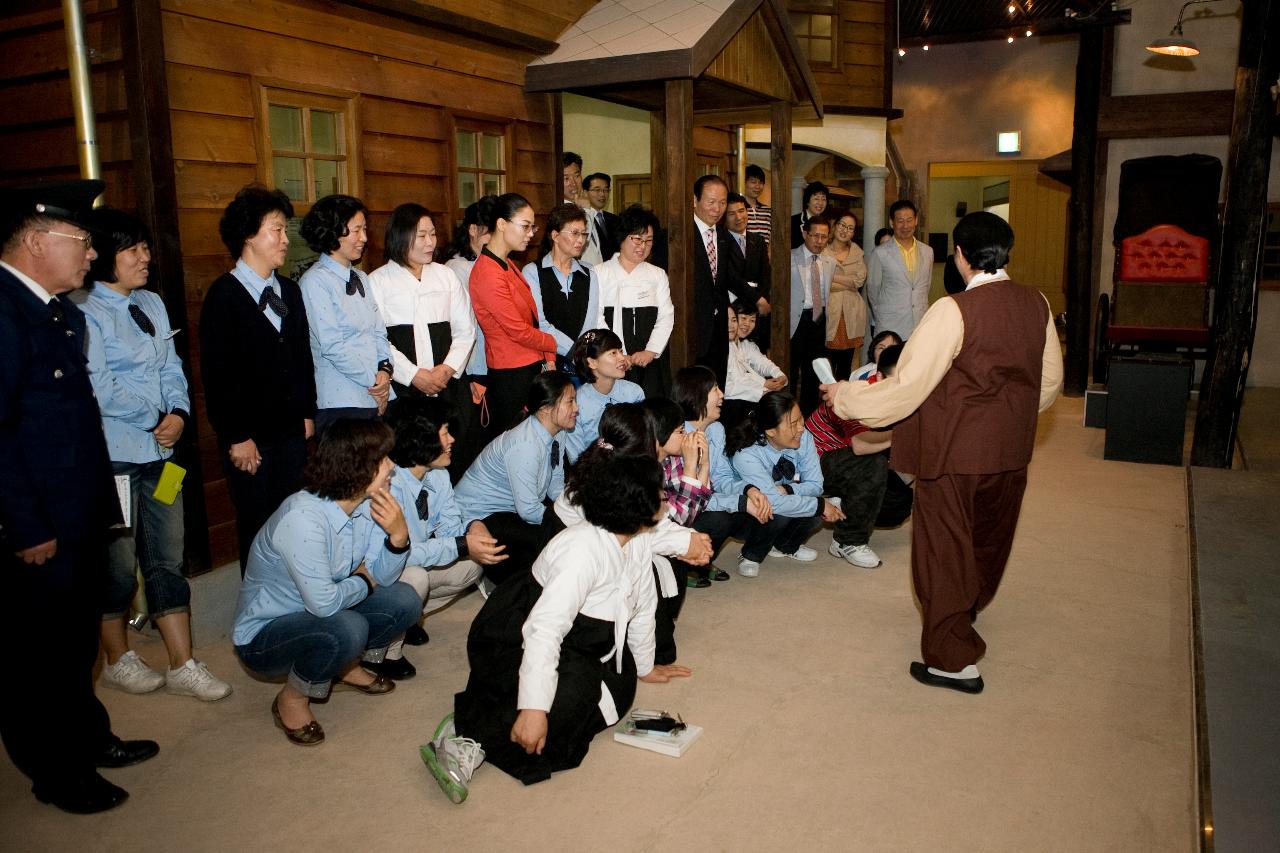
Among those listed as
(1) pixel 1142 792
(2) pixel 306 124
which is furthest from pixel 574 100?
(1) pixel 1142 792

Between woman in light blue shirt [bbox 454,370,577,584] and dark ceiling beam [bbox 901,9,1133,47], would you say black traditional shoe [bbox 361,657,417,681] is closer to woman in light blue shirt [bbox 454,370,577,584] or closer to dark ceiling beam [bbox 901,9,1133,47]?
woman in light blue shirt [bbox 454,370,577,584]

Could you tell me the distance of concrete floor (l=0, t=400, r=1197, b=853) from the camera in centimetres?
273

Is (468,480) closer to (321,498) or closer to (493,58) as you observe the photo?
(321,498)

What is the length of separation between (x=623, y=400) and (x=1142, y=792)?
9.13 feet

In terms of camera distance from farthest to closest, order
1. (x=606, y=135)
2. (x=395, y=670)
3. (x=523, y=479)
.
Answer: (x=606, y=135), (x=523, y=479), (x=395, y=670)

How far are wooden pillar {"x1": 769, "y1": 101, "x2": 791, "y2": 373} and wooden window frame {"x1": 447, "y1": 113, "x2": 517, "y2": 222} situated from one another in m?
1.95

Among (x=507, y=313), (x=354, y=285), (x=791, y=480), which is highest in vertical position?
(x=354, y=285)

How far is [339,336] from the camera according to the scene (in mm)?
4105

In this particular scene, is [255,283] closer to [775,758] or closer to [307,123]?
[307,123]

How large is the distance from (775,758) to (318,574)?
153cm

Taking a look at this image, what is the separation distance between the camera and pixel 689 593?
4.59m

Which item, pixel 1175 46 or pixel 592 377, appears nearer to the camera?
pixel 592 377

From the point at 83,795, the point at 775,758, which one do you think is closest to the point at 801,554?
the point at 775,758

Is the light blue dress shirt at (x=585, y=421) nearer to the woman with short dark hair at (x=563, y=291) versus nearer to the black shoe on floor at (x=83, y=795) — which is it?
the woman with short dark hair at (x=563, y=291)
